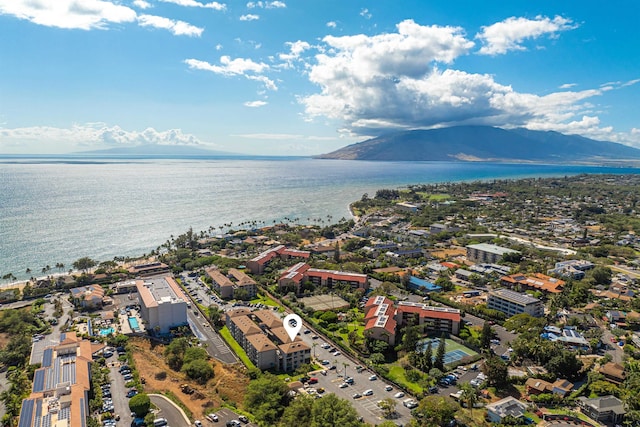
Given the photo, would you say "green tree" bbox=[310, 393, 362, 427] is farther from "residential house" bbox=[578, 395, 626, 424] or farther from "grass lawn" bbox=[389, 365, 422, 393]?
"residential house" bbox=[578, 395, 626, 424]

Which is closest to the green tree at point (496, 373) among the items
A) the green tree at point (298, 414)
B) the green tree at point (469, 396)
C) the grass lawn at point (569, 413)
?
the green tree at point (469, 396)

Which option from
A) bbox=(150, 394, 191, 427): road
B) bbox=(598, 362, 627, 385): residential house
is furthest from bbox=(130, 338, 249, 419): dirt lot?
bbox=(598, 362, 627, 385): residential house

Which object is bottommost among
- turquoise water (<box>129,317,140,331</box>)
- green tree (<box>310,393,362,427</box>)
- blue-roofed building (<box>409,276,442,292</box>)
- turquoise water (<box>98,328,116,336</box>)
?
turquoise water (<box>98,328,116,336</box>)

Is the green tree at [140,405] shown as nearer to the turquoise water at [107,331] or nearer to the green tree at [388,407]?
the turquoise water at [107,331]

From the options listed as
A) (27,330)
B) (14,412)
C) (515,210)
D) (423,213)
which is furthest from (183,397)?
(515,210)

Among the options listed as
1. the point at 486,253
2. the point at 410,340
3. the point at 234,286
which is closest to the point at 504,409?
the point at 410,340

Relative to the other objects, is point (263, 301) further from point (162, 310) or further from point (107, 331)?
point (107, 331)
